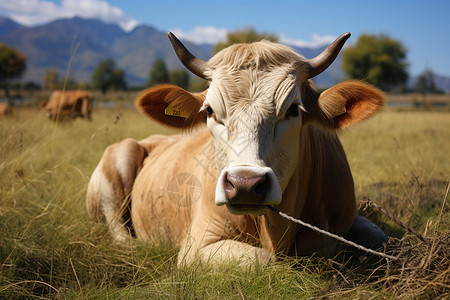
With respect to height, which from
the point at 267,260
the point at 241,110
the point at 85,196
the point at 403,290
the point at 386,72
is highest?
the point at 386,72

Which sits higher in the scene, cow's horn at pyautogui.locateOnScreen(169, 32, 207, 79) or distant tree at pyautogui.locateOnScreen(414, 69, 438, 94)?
distant tree at pyautogui.locateOnScreen(414, 69, 438, 94)

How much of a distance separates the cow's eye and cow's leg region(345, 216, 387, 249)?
142 cm

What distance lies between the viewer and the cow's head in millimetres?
2305

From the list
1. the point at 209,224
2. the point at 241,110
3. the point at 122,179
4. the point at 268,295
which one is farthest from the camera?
the point at 122,179

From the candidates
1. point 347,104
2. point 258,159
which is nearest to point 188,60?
point 258,159

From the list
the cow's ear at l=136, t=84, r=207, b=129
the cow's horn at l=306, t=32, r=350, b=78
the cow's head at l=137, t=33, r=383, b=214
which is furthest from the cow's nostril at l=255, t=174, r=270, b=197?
the cow's ear at l=136, t=84, r=207, b=129

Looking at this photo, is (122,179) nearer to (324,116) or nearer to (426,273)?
(324,116)

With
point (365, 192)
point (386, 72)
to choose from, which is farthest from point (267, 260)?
point (386, 72)

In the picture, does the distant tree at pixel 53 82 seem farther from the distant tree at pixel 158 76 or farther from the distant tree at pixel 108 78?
the distant tree at pixel 108 78

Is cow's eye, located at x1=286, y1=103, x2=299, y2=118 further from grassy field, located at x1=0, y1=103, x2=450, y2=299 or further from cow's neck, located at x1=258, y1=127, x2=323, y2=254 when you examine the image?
grassy field, located at x1=0, y1=103, x2=450, y2=299

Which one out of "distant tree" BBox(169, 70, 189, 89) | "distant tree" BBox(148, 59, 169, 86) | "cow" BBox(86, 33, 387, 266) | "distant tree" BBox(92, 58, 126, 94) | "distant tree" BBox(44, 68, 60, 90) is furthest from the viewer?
"distant tree" BBox(92, 58, 126, 94)

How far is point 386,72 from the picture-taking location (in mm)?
55906

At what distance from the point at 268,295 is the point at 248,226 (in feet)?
2.85

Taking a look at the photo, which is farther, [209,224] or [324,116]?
[209,224]
